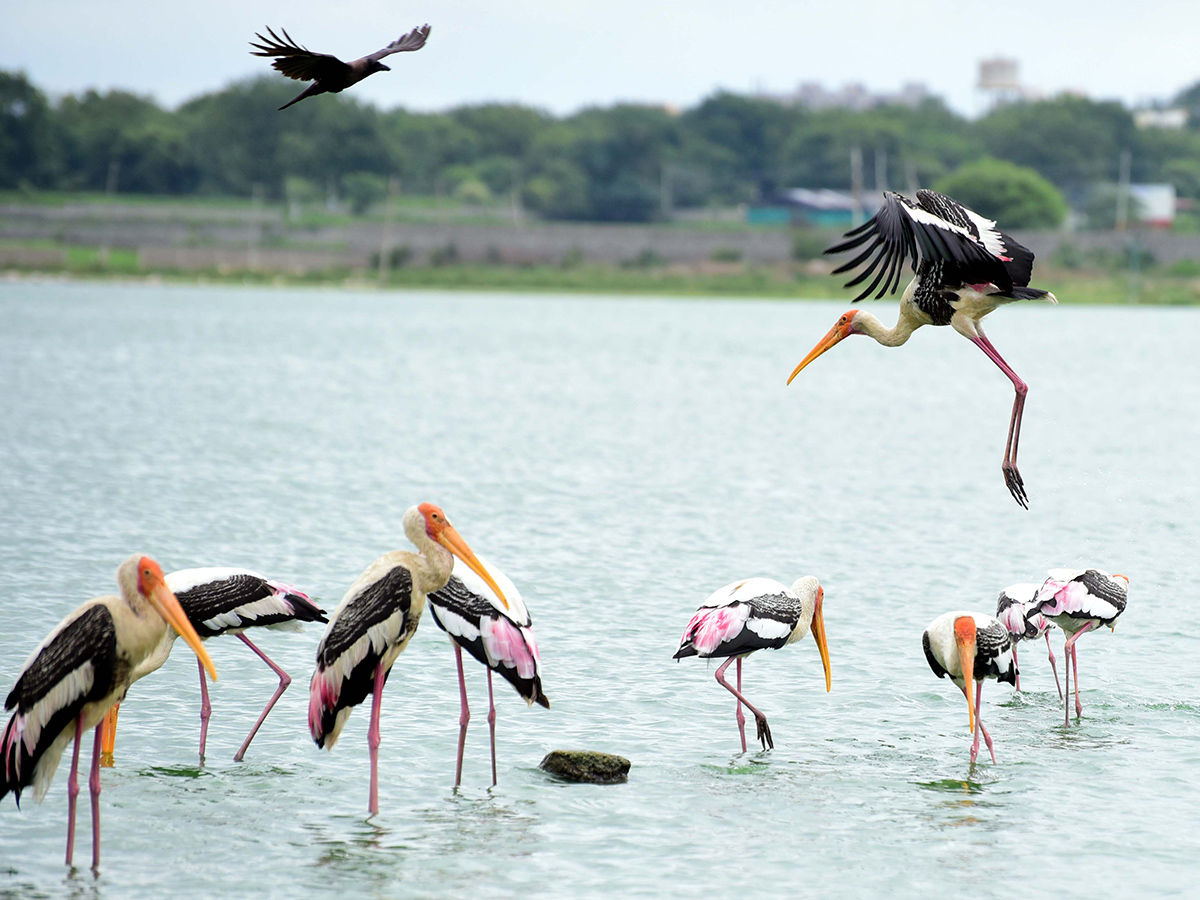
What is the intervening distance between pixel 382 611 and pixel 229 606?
1.50 meters

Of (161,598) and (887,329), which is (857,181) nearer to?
(887,329)

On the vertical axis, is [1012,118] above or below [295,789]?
above

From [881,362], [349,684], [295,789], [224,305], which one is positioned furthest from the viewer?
[224,305]

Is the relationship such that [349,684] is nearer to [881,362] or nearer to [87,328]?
[881,362]

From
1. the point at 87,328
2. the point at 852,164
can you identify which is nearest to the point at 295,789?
the point at 87,328

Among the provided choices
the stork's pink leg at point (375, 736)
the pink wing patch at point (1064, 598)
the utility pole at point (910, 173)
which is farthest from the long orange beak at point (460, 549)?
the utility pole at point (910, 173)

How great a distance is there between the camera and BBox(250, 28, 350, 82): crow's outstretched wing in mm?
8438

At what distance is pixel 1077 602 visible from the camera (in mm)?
10648

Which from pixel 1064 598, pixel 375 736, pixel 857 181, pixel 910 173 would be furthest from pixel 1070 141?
pixel 375 736

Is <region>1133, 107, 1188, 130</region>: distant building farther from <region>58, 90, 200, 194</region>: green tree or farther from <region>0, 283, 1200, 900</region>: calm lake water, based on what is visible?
<region>0, 283, 1200, 900</region>: calm lake water

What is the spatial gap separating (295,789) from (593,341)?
54625mm

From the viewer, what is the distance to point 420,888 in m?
7.92

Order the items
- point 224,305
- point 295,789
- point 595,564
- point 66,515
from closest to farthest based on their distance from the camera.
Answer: point 295,789 < point 595,564 < point 66,515 < point 224,305

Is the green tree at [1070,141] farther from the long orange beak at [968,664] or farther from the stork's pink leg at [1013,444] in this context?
the long orange beak at [968,664]
